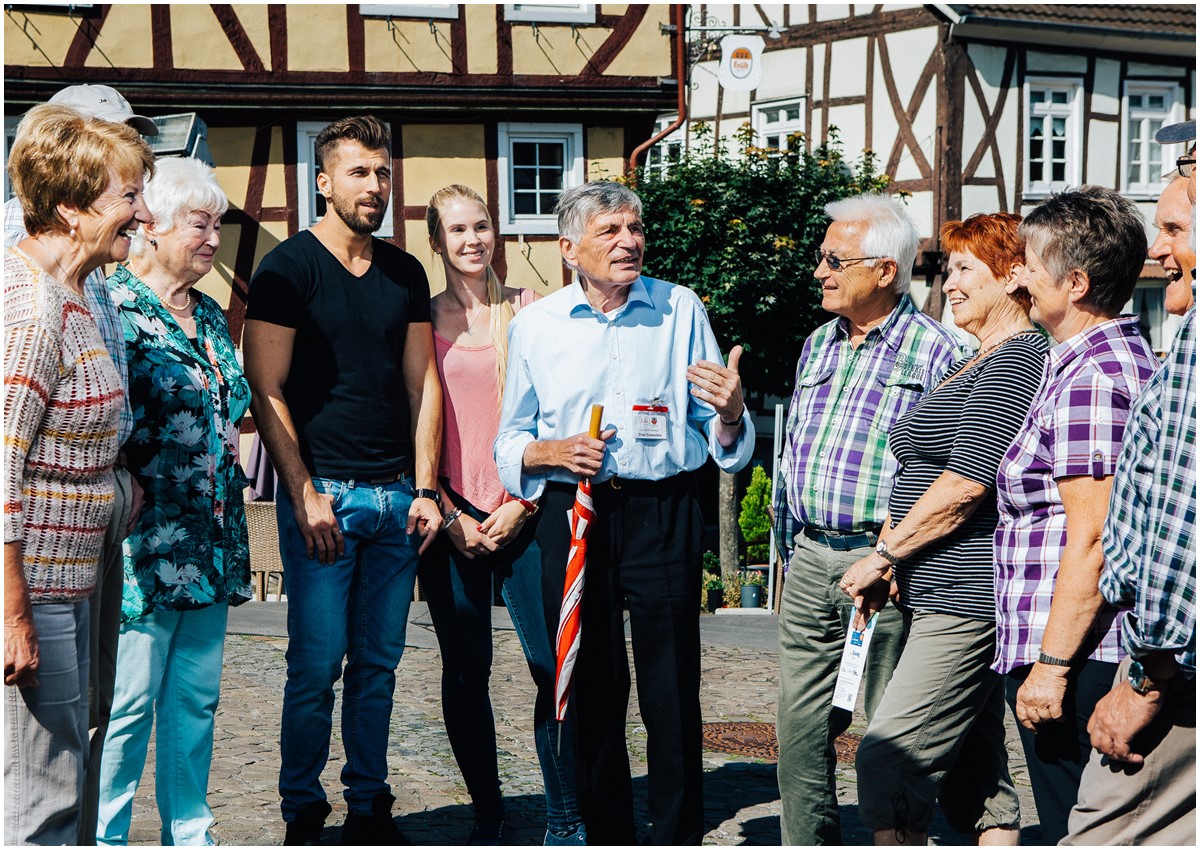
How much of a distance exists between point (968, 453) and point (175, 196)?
258 cm

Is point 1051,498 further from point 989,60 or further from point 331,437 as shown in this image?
point 989,60

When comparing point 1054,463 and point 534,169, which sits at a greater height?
point 534,169

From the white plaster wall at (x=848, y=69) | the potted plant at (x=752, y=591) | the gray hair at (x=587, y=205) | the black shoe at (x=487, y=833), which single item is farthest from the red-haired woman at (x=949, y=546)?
the white plaster wall at (x=848, y=69)

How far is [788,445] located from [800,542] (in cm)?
35

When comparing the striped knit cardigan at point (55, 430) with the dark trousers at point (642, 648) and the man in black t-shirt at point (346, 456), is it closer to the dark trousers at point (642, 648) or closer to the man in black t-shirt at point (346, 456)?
the man in black t-shirt at point (346, 456)

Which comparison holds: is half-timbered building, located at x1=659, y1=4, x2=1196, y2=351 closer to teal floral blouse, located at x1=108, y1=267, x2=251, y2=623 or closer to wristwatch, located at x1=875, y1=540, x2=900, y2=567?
teal floral blouse, located at x1=108, y1=267, x2=251, y2=623

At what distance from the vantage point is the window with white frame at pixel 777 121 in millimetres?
23203

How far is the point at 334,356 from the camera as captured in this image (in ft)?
15.8

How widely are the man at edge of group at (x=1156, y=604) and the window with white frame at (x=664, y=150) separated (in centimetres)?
1474

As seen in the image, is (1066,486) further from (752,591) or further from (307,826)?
(752,591)

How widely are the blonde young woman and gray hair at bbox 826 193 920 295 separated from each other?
1.33m

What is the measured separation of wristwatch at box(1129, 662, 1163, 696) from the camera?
2959 mm

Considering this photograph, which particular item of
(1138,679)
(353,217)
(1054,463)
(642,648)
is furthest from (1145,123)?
(1138,679)

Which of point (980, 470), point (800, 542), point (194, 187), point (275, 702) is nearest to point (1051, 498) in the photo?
point (980, 470)
